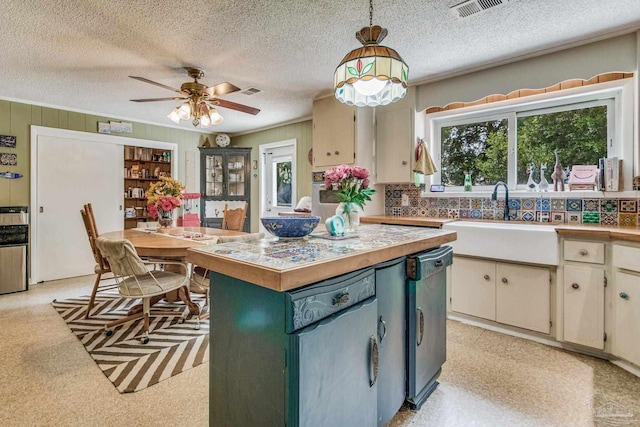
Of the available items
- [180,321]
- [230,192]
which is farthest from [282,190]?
[180,321]

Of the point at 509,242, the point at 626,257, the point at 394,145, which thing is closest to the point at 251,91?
the point at 394,145

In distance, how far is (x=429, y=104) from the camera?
3.40 metres

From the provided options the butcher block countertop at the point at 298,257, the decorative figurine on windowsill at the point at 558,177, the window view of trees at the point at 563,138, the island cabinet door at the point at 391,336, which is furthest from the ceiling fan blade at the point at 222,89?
the decorative figurine on windowsill at the point at 558,177

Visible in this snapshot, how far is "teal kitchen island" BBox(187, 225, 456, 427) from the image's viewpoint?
38.9 inches

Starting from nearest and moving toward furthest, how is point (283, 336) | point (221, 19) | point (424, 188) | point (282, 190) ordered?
point (283, 336) < point (221, 19) < point (424, 188) < point (282, 190)

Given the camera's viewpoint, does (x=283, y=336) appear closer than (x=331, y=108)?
Yes

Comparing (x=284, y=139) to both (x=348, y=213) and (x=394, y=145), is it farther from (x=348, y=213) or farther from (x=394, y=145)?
(x=348, y=213)

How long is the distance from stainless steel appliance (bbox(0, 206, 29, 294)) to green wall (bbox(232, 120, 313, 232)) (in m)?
2.96

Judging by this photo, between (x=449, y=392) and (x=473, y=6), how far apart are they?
2368 millimetres

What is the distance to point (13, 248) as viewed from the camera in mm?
3791

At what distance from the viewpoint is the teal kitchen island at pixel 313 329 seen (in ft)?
3.24

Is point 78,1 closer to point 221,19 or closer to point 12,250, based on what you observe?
point 221,19

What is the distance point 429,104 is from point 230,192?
140 inches

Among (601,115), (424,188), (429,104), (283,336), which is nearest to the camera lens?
(283,336)
